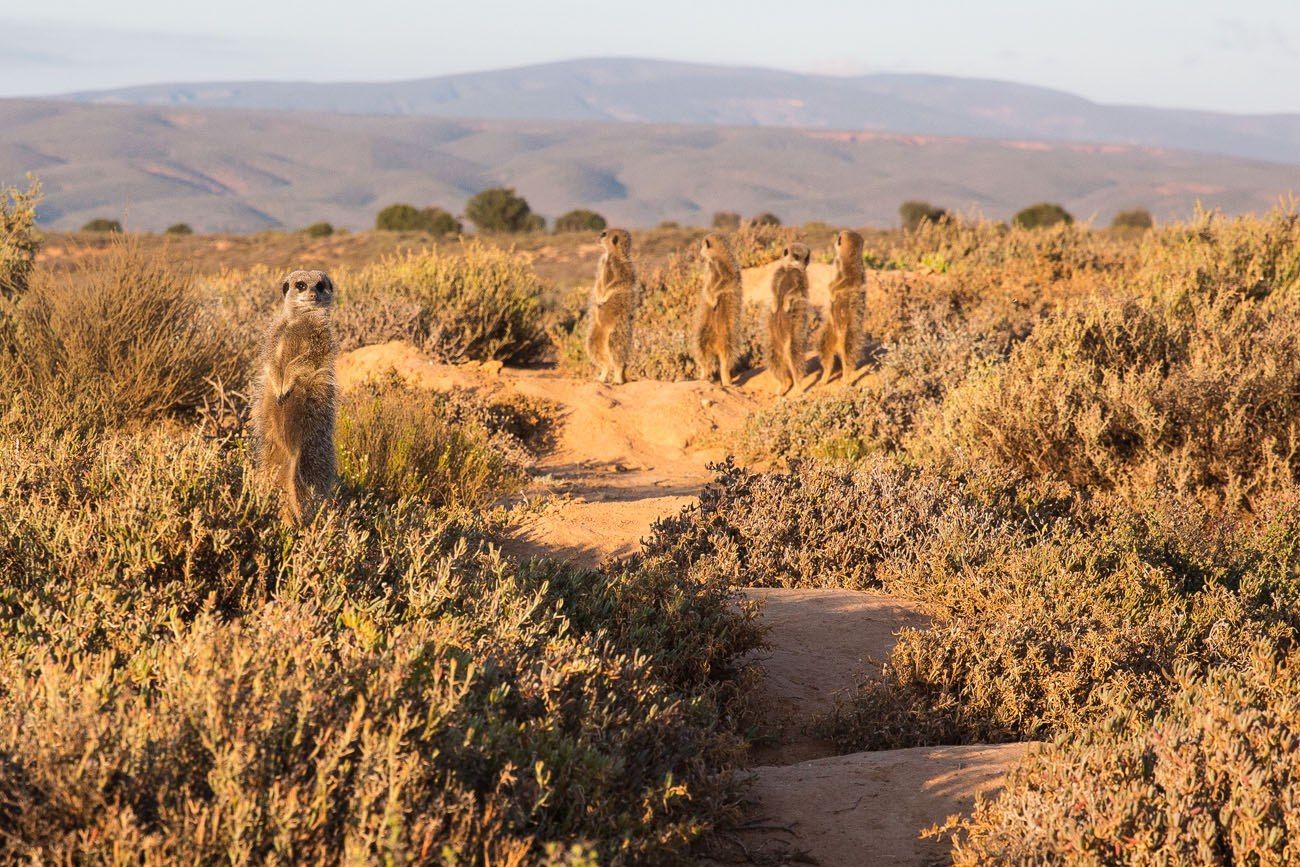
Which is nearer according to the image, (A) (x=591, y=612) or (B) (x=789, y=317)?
(A) (x=591, y=612)

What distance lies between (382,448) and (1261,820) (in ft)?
18.7

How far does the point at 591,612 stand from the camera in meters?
4.19

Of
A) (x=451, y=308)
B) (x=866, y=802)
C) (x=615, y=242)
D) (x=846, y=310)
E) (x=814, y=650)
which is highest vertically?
(x=615, y=242)

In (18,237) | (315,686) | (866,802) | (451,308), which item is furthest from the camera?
(451,308)

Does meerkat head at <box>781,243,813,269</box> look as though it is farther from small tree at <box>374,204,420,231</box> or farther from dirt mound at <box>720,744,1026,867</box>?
small tree at <box>374,204,420,231</box>

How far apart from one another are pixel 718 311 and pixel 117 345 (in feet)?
19.7

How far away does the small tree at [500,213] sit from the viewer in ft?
192

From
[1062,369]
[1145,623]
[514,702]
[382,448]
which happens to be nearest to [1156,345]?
Answer: [1062,369]

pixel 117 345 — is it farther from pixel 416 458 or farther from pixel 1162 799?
pixel 1162 799

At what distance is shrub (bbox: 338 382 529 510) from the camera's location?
714cm

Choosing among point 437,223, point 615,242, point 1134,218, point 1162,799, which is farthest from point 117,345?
point 1134,218

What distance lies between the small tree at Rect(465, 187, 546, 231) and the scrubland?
49.6m

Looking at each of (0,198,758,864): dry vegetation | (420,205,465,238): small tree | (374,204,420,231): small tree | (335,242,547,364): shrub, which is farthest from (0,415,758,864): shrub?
(374,204,420,231): small tree

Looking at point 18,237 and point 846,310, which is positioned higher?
point 18,237
